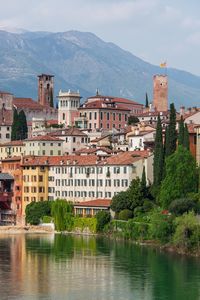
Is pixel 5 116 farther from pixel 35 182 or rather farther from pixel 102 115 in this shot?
pixel 35 182

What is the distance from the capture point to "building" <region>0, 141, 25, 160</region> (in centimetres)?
12516

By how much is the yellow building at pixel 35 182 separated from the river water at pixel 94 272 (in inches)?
920

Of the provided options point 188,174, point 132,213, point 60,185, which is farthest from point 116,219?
point 60,185

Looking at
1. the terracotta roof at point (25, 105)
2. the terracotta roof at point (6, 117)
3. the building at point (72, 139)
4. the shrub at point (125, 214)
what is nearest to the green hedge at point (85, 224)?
the shrub at point (125, 214)

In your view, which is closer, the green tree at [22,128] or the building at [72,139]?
the building at [72,139]

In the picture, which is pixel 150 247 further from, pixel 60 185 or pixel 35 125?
pixel 35 125

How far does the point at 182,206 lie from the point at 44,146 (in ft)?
146

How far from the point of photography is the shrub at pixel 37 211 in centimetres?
10031

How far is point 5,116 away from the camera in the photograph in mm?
159125

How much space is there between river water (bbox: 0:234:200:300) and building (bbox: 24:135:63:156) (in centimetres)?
3726

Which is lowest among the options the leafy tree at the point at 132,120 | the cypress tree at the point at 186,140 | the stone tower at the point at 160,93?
the cypress tree at the point at 186,140

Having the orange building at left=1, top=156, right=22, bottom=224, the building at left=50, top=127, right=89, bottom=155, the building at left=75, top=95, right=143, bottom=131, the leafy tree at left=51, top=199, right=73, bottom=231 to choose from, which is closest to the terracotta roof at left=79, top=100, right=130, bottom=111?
the building at left=75, top=95, right=143, bottom=131

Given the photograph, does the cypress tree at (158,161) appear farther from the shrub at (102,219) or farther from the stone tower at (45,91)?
the stone tower at (45,91)

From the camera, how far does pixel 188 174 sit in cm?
8300
